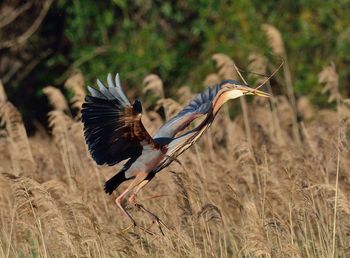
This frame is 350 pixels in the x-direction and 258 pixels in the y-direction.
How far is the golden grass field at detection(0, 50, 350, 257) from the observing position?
243 inches

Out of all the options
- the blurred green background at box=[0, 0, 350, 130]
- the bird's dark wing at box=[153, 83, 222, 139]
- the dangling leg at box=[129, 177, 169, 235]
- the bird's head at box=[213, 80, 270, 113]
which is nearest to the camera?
the dangling leg at box=[129, 177, 169, 235]

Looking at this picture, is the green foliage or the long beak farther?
the green foliage

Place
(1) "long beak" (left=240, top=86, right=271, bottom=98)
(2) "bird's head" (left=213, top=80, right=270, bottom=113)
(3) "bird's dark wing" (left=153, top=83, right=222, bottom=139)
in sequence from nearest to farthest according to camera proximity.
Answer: (1) "long beak" (left=240, top=86, right=271, bottom=98) < (2) "bird's head" (left=213, top=80, right=270, bottom=113) < (3) "bird's dark wing" (left=153, top=83, right=222, bottom=139)

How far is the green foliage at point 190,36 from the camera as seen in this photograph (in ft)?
54.6

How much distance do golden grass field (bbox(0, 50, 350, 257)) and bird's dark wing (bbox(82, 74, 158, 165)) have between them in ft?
1.01

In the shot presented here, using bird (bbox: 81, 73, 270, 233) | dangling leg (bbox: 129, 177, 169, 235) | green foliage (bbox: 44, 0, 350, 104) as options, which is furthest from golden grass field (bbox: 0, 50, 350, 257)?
green foliage (bbox: 44, 0, 350, 104)

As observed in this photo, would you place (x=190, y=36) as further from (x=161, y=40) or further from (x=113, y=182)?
(x=113, y=182)

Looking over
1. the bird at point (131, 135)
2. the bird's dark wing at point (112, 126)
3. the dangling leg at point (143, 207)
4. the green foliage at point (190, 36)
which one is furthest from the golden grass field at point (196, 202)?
the green foliage at point (190, 36)

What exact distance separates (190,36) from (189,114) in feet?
32.4

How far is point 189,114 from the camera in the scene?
7.60 meters

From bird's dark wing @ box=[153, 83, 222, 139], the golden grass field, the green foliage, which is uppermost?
the green foliage

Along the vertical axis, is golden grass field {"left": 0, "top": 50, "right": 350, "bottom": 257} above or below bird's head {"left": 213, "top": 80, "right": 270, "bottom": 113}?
below

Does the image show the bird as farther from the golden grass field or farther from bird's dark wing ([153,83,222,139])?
the golden grass field

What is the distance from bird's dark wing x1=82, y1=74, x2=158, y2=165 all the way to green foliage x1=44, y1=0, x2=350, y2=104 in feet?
30.8
